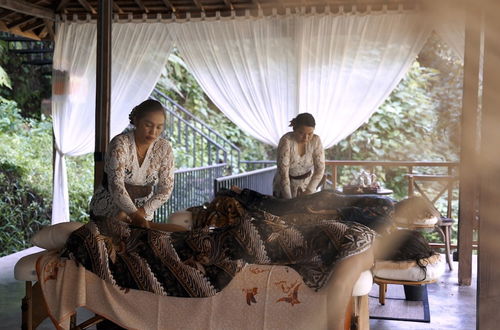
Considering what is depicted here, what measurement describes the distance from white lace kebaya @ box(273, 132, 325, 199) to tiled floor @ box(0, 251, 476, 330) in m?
1.30

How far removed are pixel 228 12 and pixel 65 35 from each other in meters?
1.89

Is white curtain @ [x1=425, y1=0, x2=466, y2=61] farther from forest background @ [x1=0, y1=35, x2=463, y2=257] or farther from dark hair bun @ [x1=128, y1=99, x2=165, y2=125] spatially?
forest background @ [x1=0, y1=35, x2=463, y2=257]

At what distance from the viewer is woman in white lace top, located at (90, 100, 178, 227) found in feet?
10.8

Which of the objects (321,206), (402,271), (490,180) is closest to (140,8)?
(321,206)

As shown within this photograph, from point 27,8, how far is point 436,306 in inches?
194

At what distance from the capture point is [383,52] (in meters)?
6.50

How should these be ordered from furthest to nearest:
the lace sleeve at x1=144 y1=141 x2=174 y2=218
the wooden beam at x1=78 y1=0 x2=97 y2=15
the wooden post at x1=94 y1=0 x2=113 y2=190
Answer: the wooden beam at x1=78 y1=0 x2=97 y2=15 → the wooden post at x1=94 y1=0 x2=113 y2=190 → the lace sleeve at x1=144 y1=141 x2=174 y2=218

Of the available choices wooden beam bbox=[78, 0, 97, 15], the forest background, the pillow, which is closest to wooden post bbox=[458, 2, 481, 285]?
the pillow

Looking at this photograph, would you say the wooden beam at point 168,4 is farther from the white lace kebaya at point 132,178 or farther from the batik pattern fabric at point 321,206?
the white lace kebaya at point 132,178

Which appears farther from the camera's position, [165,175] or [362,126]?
[362,126]

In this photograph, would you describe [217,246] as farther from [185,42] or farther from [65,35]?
[65,35]

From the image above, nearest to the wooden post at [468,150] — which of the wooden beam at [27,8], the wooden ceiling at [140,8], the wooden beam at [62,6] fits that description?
the wooden ceiling at [140,8]

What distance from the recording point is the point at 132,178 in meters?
3.44

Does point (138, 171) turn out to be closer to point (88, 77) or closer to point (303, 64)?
point (303, 64)
